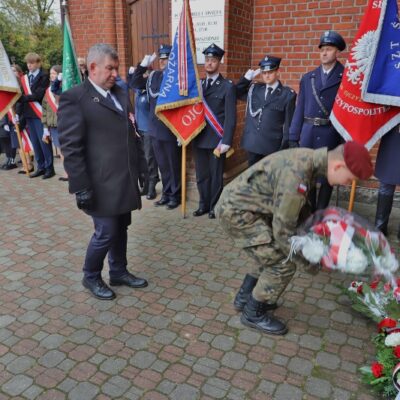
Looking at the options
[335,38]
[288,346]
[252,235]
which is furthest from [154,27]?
[288,346]

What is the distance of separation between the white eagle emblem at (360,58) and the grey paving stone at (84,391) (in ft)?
11.8

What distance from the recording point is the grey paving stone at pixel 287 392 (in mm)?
2428

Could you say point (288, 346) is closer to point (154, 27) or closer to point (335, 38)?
point (335, 38)

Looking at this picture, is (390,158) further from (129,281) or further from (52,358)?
(52,358)

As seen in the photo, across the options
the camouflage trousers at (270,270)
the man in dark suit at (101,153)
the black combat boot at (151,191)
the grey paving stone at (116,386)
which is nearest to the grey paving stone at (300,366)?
the camouflage trousers at (270,270)

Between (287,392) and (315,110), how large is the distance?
3.09 m

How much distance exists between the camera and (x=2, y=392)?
96.7 inches

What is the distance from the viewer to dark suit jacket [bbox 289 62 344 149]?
4469 mm

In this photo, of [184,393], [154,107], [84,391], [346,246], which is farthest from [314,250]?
[154,107]

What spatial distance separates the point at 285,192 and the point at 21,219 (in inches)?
156

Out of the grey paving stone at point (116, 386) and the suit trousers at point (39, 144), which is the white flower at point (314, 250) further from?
the suit trousers at point (39, 144)

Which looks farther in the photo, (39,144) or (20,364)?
(39,144)

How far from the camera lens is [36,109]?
698 centimetres

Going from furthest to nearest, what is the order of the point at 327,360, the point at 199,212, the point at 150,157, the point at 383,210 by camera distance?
the point at 150,157, the point at 199,212, the point at 383,210, the point at 327,360
